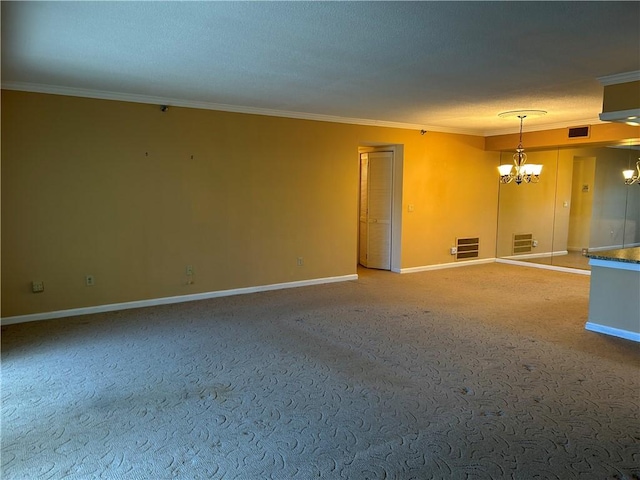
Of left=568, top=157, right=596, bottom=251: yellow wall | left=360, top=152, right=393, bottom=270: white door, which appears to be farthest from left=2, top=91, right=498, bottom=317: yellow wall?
left=568, top=157, right=596, bottom=251: yellow wall

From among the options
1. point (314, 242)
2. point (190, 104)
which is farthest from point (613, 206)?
point (190, 104)

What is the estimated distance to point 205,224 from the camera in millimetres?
5590

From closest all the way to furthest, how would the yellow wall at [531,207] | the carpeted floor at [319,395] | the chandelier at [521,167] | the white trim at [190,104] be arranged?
the carpeted floor at [319,395] < the white trim at [190,104] < the chandelier at [521,167] < the yellow wall at [531,207]

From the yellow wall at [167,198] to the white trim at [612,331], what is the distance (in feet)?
11.0

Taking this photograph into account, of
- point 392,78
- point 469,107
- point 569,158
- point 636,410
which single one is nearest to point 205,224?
point 392,78

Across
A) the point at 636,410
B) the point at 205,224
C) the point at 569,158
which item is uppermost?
the point at 569,158

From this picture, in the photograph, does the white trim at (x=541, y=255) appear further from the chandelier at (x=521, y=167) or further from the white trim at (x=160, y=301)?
the white trim at (x=160, y=301)

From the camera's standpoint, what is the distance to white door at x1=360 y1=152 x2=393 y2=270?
296 inches

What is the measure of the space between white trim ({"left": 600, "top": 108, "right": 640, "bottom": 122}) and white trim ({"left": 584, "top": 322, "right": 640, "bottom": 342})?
2038 millimetres

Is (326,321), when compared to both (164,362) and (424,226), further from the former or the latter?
(424,226)

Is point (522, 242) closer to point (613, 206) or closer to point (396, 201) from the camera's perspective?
point (613, 206)

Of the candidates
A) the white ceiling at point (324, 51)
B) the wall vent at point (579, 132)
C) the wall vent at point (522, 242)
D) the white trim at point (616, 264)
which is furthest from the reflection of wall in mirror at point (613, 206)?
the white trim at point (616, 264)

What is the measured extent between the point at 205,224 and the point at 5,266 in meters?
2.15

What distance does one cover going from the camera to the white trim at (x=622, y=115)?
392cm
